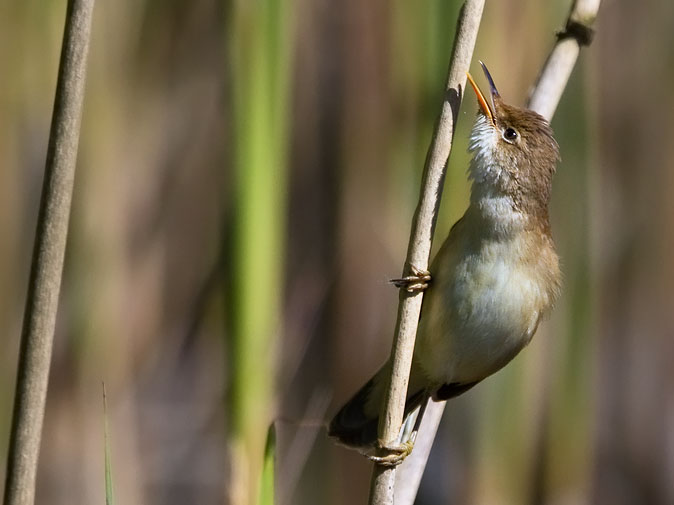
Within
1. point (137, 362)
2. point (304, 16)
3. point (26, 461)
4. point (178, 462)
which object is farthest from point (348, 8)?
point (26, 461)

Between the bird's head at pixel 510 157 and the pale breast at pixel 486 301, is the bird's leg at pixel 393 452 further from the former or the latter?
the bird's head at pixel 510 157

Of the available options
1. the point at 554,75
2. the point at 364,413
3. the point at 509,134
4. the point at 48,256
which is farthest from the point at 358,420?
the point at 48,256

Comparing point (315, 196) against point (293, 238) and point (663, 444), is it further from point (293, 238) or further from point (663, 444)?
point (663, 444)

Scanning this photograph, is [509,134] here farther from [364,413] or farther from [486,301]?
[364,413]

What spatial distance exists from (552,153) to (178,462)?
1.21 metres

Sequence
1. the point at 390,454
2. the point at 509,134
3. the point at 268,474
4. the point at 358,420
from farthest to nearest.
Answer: the point at 358,420 → the point at 509,134 → the point at 390,454 → the point at 268,474

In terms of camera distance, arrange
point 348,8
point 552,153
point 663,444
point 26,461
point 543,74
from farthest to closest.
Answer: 1. point 663,444
2. point 348,8
3. point 552,153
4. point 543,74
5. point 26,461

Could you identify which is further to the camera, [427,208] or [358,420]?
[358,420]

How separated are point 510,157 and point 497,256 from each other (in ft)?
0.60

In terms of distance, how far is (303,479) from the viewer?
190cm

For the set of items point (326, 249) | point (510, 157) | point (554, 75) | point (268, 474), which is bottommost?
point (268, 474)

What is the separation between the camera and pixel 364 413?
183 centimetres

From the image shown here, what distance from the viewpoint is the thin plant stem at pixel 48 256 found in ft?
3.29

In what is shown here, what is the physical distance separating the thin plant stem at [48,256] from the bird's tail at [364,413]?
0.85 metres
